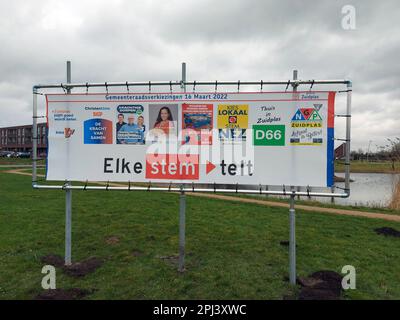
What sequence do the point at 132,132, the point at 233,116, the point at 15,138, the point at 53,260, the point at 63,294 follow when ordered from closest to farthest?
the point at 63,294, the point at 233,116, the point at 132,132, the point at 53,260, the point at 15,138

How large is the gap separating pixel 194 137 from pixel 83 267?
286 cm

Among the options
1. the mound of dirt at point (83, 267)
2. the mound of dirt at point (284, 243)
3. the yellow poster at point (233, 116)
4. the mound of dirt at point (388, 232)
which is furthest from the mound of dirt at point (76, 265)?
the mound of dirt at point (388, 232)

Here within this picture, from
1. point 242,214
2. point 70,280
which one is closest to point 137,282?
point 70,280

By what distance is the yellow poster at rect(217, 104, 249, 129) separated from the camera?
4387mm

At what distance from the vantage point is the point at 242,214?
9141 millimetres

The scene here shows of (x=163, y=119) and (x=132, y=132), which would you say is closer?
(x=163, y=119)

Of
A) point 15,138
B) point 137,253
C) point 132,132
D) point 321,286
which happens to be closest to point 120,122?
point 132,132

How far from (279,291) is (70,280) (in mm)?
3096

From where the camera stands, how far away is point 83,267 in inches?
184

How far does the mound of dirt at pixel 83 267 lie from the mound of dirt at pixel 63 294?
48 cm

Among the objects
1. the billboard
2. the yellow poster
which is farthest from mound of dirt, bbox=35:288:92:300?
the yellow poster

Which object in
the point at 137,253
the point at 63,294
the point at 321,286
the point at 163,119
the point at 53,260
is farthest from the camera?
the point at 137,253

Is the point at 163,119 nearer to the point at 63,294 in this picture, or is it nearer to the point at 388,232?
the point at 63,294
